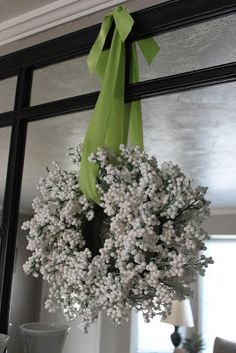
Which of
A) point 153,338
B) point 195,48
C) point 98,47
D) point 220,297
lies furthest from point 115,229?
point 220,297

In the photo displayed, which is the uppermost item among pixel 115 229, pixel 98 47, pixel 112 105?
pixel 98 47

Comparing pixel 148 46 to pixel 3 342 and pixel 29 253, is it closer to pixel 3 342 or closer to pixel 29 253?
pixel 29 253

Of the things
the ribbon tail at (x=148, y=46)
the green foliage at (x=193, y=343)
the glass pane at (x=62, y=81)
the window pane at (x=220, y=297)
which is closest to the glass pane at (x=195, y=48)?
the ribbon tail at (x=148, y=46)

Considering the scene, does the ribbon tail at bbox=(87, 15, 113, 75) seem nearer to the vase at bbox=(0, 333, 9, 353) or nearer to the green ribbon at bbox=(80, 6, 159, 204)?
the green ribbon at bbox=(80, 6, 159, 204)

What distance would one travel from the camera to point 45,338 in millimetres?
858

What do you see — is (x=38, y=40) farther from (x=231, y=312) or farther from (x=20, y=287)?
(x=231, y=312)

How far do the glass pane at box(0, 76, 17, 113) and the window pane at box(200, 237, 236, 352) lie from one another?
886mm

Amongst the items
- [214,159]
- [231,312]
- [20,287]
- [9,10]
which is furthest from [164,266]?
[231,312]

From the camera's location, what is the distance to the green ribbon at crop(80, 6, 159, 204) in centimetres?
64

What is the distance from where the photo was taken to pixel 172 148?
3.98ft

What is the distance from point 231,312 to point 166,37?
2.11m

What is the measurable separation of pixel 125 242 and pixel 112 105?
28cm

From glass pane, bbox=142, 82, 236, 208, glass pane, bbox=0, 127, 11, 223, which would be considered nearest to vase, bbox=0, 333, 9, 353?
glass pane, bbox=0, 127, 11, 223

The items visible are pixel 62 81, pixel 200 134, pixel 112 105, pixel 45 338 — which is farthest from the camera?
pixel 200 134
